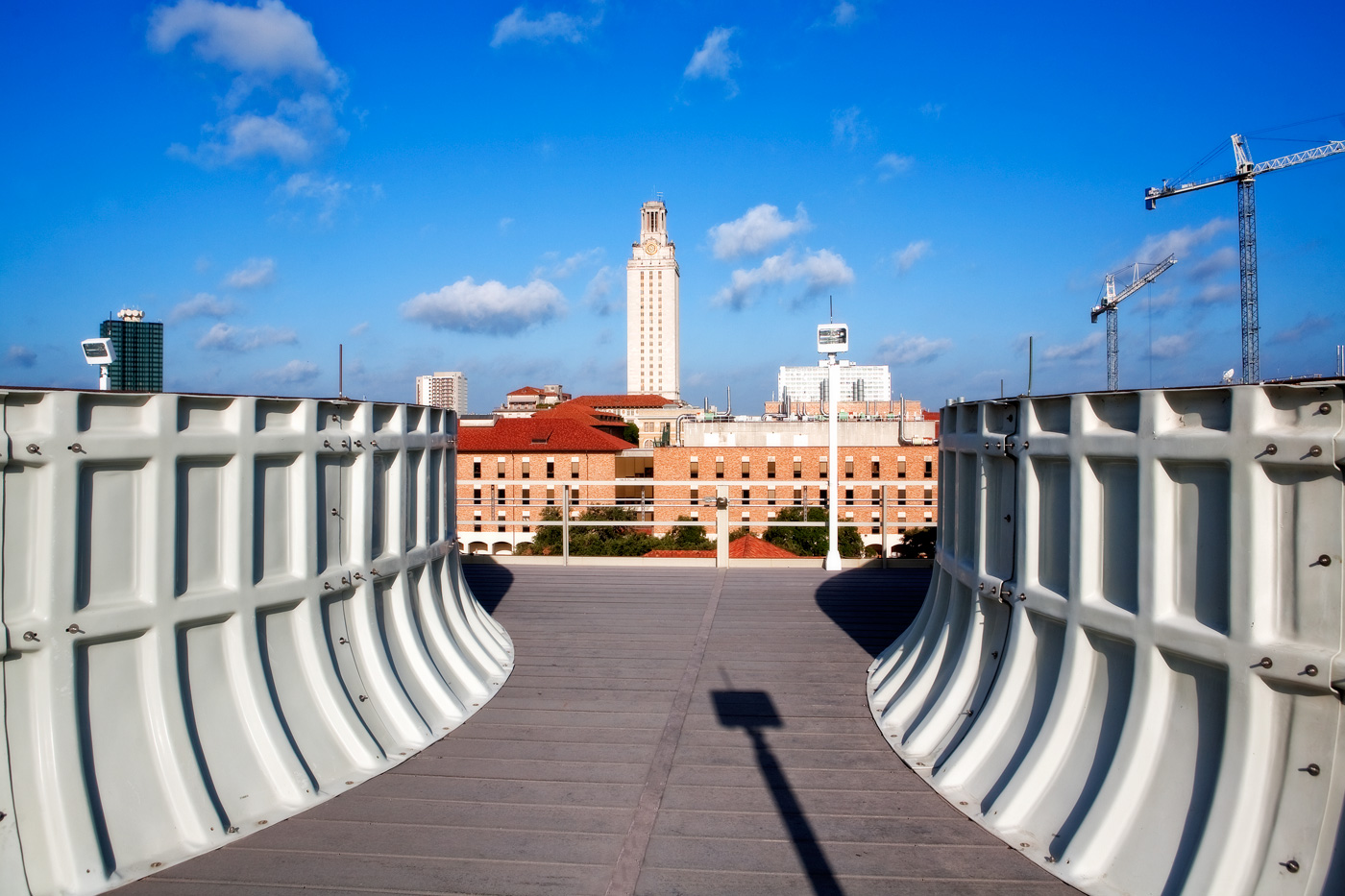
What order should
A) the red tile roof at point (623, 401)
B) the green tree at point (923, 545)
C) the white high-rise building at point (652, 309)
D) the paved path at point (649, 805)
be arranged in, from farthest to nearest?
the white high-rise building at point (652, 309) → the red tile roof at point (623, 401) → the green tree at point (923, 545) → the paved path at point (649, 805)

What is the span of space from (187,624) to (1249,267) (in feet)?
253

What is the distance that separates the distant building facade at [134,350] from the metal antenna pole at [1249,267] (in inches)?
2833

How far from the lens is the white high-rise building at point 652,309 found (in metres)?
156

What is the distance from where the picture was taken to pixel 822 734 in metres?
4.90

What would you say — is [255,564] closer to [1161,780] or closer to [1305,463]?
[1161,780]

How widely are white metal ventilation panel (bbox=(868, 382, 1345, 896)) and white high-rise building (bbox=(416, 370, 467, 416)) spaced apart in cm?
16931

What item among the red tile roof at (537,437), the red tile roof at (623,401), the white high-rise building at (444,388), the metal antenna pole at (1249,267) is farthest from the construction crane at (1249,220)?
the white high-rise building at (444,388)

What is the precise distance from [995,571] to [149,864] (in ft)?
14.1

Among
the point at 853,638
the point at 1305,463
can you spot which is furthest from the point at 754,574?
the point at 1305,463

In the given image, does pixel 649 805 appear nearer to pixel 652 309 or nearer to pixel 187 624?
pixel 187 624

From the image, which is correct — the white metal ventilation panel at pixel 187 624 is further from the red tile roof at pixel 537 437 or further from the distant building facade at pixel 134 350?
the red tile roof at pixel 537 437

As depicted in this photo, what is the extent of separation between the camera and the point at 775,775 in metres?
4.34

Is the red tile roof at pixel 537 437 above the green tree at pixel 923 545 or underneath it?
above

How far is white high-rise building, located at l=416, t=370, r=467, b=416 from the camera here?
570 feet
